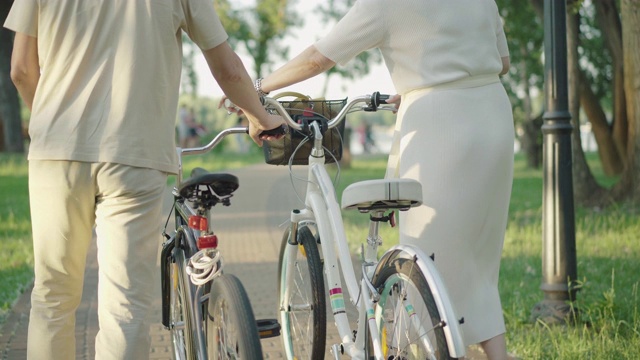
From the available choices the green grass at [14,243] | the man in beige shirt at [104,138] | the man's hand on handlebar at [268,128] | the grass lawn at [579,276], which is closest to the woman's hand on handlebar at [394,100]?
the man's hand on handlebar at [268,128]

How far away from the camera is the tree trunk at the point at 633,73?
35.9 ft

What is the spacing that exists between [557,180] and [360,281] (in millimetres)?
2363

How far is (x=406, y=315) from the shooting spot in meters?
3.32

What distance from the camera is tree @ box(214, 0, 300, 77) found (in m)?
40.8

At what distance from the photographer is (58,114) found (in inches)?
136

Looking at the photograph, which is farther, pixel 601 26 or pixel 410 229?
pixel 601 26

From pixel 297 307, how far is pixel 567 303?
202 centimetres

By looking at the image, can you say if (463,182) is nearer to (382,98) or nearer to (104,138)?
(382,98)

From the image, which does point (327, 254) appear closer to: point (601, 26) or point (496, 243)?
point (496, 243)

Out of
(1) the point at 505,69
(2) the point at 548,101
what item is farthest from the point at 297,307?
(2) the point at 548,101

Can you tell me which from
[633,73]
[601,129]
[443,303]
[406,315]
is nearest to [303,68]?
[406,315]

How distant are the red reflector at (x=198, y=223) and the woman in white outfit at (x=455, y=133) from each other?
0.78 metres

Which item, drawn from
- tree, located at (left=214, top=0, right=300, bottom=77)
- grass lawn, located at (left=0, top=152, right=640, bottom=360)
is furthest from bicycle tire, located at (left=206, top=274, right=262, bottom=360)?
tree, located at (left=214, top=0, right=300, bottom=77)

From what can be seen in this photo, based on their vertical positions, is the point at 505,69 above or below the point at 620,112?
below
